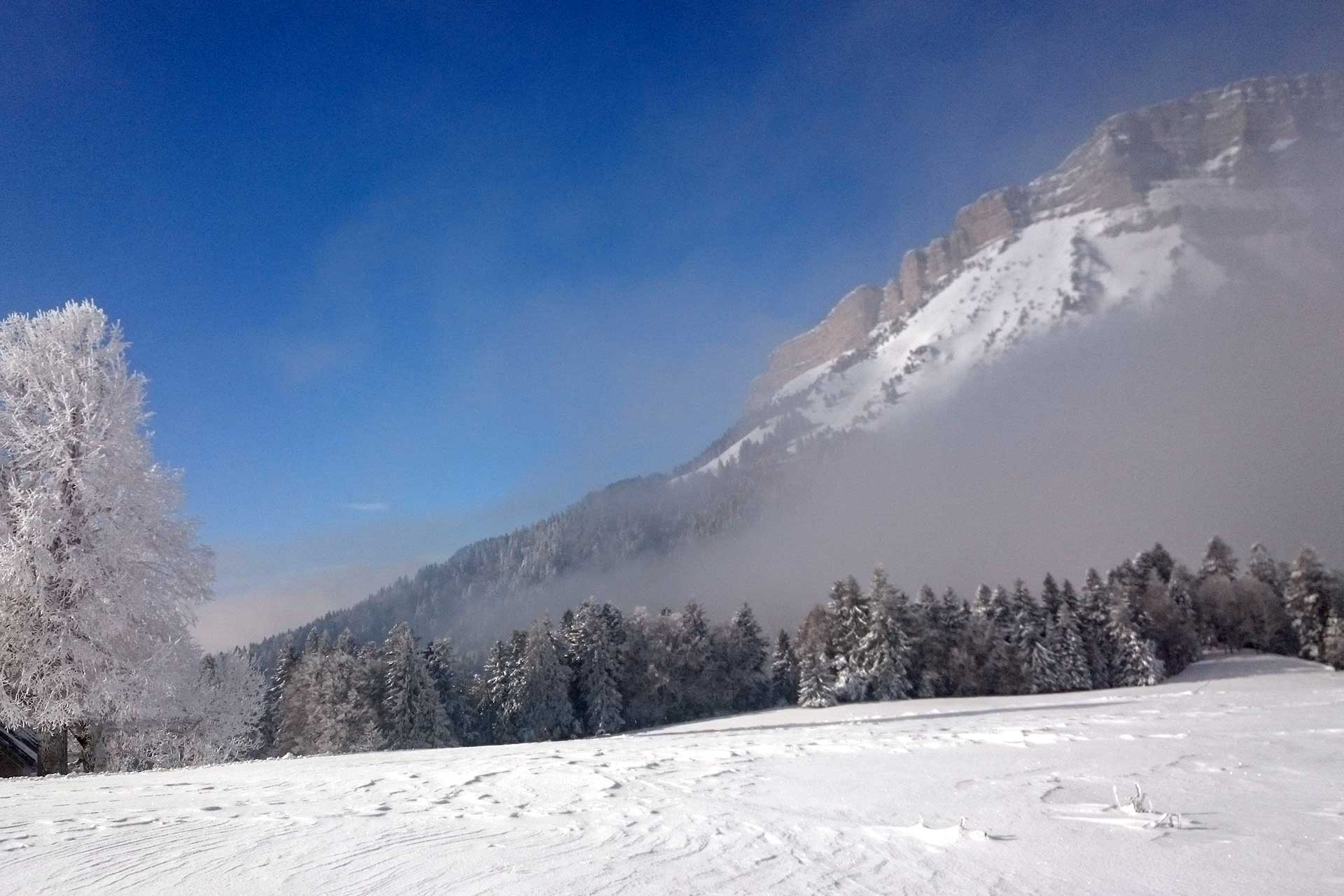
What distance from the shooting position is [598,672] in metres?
54.9

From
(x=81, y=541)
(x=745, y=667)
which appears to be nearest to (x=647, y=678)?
(x=745, y=667)

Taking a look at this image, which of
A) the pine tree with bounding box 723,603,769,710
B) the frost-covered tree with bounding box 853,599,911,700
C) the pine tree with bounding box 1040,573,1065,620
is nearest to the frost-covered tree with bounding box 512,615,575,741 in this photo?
the pine tree with bounding box 723,603,769,710

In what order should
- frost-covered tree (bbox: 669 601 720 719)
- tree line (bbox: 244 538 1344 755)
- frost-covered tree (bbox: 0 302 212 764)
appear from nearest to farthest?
frost-covered tree (bbox: 0 302 212 764) → tree line (bbox: 244 538 1344 755) → frost-covered tree (bbox: 669 601 720 719)

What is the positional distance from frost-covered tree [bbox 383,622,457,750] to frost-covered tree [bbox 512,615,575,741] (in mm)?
5896

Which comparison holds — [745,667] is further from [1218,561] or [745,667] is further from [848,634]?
[1218,561]

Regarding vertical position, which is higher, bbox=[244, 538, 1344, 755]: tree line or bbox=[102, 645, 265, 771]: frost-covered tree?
bbox=[102, 645, 265, 771]: frost-covered tree

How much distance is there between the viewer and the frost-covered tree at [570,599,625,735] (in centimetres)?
5372

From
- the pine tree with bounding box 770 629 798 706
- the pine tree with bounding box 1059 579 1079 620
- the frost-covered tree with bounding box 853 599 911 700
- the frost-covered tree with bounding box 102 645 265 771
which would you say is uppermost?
the frost-covered tree with bounding box 102 645 265 771

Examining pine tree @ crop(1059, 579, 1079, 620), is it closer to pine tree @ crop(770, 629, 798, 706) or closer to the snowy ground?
pine tree @ crop(770, 629, 798, 706)

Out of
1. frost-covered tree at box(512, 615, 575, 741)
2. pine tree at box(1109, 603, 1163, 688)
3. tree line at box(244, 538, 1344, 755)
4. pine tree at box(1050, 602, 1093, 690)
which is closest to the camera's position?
tree line at box(244, 538, 1344, 755)

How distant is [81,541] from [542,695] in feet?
135

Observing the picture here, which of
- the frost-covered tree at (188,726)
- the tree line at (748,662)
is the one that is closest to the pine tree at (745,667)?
the tree line at (748,662)

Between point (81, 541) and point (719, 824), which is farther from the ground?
point (81, 541)

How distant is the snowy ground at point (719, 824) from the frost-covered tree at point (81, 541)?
17.8 ft
